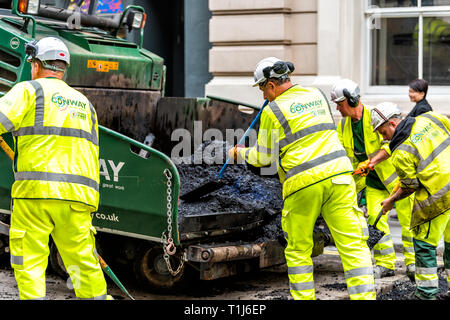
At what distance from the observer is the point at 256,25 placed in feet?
34.1

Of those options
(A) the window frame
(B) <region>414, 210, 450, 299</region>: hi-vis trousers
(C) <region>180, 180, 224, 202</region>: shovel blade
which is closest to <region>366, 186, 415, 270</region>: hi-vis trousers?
(B) <region>414, 210, 450, 299</region>: hi-vis trousers

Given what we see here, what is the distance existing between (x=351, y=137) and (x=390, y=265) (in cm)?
114

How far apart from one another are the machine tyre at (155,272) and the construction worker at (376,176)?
169 centimetres

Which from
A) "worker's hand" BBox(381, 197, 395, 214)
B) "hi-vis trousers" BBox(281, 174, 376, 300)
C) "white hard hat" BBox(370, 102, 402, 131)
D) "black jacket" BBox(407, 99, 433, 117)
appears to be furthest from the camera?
"black jacket" BBox(407, 99, 433, 117)

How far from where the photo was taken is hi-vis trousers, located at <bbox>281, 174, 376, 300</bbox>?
5344 mm

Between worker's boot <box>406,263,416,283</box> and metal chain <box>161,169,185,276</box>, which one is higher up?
metal chain <box>161,169,185,276</box>

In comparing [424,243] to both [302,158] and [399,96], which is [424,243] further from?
[399,96]

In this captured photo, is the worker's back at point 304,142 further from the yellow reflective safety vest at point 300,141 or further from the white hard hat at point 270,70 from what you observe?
the white hard hat at point 270,70

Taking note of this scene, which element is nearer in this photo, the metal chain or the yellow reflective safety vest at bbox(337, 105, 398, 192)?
the metal chain

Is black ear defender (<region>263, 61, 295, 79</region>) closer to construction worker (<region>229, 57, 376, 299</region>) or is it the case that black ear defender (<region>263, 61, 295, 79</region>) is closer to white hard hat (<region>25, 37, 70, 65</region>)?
construction worker (<region>229, 57, 376, 299</region>)

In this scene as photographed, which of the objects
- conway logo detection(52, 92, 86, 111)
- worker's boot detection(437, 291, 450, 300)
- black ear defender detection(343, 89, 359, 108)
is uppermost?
conway logo detection(52, 92, 86, 111)

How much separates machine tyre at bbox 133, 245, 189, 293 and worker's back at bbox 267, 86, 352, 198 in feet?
4.35

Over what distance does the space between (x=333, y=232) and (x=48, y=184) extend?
1.93 meters
